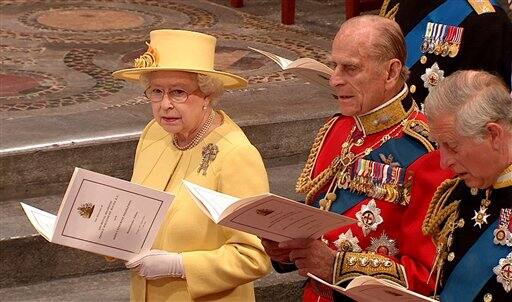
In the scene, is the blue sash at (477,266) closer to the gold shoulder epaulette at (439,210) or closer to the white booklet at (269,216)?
the gold shoulder epaulette at (439,210)

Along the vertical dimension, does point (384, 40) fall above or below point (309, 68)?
above

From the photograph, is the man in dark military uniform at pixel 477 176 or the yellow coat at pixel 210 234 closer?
the man in dark military uniform at pixel 477 176

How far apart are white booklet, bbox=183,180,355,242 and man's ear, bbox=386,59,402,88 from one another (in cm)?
45

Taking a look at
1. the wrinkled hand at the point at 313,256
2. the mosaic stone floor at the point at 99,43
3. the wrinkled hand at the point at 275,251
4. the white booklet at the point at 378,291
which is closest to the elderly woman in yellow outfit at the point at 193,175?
the wrinkled hand at the point at 275,251

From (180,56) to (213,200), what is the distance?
2.17 feet

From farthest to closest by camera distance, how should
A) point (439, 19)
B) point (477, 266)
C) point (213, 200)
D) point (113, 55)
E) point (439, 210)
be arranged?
point (113, 55), point (439, 19), point (213, 200), point (439, 210), point (477, 266)

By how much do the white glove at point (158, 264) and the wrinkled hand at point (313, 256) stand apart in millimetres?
458

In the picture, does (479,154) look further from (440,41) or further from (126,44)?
(126,44)

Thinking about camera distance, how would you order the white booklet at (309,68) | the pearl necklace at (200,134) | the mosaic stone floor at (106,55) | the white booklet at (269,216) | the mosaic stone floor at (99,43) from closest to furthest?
the white booklet at (269,216)
the white booklet at (309,68)
the pearl necklace at (200,134)
the mosaic stone floor at (106,55)
the mosaic stone floor at (99,43)

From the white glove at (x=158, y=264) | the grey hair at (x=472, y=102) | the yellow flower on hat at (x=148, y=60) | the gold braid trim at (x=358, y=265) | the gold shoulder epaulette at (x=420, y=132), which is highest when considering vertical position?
the grey hair at (x=472, y=102)

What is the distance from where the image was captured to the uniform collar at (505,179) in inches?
114

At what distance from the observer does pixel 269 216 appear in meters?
3.20

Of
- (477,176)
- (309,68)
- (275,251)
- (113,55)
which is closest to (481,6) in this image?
(309,68)

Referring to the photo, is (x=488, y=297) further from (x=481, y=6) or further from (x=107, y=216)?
(x=481, y=6)
